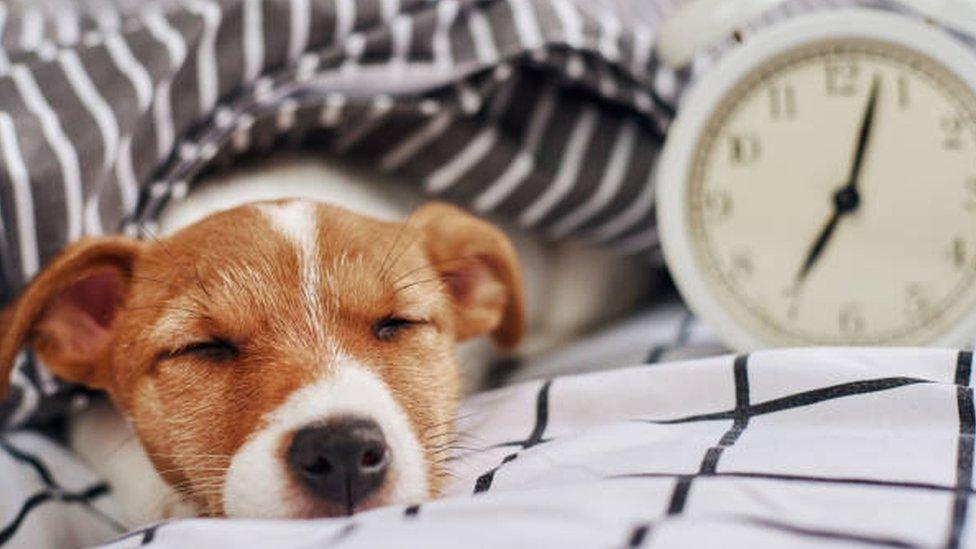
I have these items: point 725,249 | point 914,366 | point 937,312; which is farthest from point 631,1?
point 914,366

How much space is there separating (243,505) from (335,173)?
0.70m

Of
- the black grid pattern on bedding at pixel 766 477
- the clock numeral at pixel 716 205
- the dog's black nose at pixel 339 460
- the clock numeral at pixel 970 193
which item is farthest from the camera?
the clock numeral at pixel 716 205

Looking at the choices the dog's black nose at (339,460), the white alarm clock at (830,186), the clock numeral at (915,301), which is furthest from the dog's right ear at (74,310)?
the clock numeral at (915,301)

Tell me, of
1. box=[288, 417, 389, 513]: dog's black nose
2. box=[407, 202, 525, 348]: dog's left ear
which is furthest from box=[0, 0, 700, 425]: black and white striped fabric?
box=[288, 417, 389, 513]: dog's black nose

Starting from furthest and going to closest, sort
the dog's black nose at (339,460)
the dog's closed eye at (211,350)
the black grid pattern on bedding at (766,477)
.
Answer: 1. the dog's closed eye at (211,350)
2. the dog's black nose at (339,460)
3. the black grid pattern on bedding at (766,477)

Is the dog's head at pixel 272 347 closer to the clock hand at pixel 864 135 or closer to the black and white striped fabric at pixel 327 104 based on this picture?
the black and white striped fabric at pixel 327 104

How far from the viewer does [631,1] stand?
1.52 metres

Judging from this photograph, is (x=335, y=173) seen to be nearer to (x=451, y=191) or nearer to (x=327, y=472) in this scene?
(x=451, y=191)

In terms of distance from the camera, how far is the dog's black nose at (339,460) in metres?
0.83

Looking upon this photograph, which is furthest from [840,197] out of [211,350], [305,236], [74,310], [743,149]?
[74,310]

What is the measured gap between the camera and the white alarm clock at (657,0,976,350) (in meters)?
1.12

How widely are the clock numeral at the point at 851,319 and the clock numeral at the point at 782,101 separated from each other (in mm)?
223

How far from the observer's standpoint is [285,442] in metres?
0.85

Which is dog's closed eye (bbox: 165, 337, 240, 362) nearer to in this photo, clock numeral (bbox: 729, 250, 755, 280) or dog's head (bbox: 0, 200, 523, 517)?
dog's head (bbox: 0, 200, 523, 517)
